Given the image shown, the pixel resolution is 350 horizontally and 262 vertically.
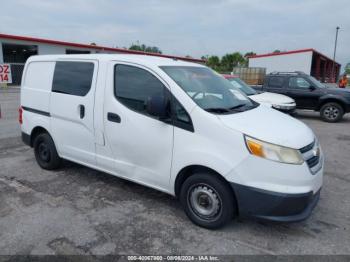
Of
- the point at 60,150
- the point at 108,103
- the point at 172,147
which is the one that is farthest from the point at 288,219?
the point at 60,150

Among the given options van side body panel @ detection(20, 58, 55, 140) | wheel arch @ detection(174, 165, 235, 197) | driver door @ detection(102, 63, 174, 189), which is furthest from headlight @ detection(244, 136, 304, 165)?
van side body panel @ detection(20, 58, 55, 140)

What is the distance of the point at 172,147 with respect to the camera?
11.0 ft

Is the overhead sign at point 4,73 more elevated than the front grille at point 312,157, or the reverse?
the overhead sign at point 4,73

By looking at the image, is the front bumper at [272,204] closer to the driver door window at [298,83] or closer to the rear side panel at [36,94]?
the rear side panel at [36,94]

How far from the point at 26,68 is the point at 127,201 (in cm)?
297

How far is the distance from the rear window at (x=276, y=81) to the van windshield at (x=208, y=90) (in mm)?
8029

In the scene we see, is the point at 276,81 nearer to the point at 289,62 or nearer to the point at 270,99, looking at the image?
the point at 270,99

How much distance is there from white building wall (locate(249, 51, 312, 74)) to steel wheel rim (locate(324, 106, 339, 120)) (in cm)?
2796

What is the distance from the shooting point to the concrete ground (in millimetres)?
2998

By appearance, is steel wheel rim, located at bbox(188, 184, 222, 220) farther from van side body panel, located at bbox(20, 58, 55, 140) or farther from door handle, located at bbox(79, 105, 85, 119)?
van side body panel, located at bbox(20, 58, 55, 140)

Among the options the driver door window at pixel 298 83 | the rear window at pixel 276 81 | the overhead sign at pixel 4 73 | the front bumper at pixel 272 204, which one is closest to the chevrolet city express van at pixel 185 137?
the front bumper at pixel 272 204

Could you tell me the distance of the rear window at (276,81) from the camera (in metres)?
11.5

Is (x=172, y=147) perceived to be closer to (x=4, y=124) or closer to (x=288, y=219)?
(x=288, y=219)

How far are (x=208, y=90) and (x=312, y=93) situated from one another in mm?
8544
